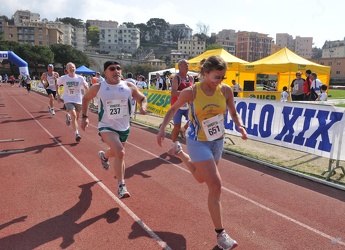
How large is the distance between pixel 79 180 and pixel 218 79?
3.52m

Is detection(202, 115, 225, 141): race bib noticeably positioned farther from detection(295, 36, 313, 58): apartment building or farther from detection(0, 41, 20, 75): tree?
detection(295, 36, 313, 58): apartment building

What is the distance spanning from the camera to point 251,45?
167 m

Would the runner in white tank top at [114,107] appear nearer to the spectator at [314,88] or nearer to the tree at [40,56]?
the spectator at [314,88]

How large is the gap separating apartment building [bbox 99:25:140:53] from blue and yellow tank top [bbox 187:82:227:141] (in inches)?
7247

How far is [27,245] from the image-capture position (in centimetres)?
335

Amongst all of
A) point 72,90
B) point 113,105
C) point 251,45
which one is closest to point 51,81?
Result: point 72,90

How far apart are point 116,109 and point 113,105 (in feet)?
0.26

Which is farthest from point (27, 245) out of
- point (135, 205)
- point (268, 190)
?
point (268, 190)

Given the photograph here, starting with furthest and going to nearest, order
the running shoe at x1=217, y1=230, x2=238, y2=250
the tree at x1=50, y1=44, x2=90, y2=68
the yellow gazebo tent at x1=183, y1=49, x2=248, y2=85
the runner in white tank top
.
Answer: the tree at x1=50, y1=44, x2=90, y2=68 < the yellow gazebo tent at x1=183, y1=49, x2=248, y2=85 < the runner in white tank top < the running shoe at x1=217, y1=230, x2=238, y2=250

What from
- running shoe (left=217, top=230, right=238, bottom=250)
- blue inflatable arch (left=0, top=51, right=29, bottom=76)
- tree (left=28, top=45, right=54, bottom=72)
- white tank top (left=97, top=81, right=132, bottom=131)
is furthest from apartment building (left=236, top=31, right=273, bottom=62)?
running shoe (left=217, top=230, right=238, bottom=250)

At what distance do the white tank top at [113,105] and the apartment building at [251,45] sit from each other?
170 meters

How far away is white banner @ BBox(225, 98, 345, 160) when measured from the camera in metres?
5.91

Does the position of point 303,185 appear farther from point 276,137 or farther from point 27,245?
point 27,245

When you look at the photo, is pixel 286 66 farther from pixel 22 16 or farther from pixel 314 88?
pixel 22 16
